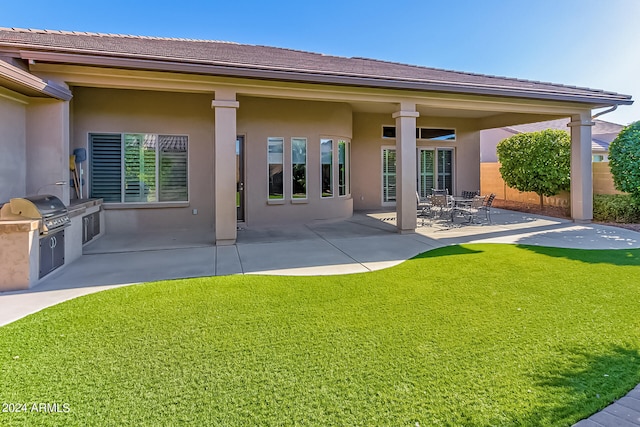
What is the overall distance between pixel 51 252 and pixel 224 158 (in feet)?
11.3

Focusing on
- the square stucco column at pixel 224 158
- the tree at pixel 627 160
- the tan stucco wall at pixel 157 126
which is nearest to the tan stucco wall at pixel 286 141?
the tan stucco wall at pixel 157 126

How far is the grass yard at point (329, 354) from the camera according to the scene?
2.43 m

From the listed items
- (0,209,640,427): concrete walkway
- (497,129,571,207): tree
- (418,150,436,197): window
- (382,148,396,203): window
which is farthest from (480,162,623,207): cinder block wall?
(382,148,396,203): window

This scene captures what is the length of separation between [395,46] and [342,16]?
3.70 meters

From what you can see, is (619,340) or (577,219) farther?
(577,219)

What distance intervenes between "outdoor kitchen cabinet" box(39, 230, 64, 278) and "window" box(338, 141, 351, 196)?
7.81m

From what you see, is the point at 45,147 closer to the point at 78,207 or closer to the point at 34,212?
the point at 78,207

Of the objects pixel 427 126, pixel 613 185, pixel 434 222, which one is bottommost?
pixel 434 222

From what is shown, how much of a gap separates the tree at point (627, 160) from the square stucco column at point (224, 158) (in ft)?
36.2

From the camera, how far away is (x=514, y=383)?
273 cm

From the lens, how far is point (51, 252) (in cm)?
559

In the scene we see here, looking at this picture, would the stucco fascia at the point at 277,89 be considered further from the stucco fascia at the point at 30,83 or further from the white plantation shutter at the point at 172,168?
the white plantation shutter at the point at 172,168

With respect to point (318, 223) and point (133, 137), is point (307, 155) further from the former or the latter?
point (133, 137)

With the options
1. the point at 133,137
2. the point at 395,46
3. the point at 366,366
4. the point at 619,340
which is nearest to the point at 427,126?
the point at 395,46
